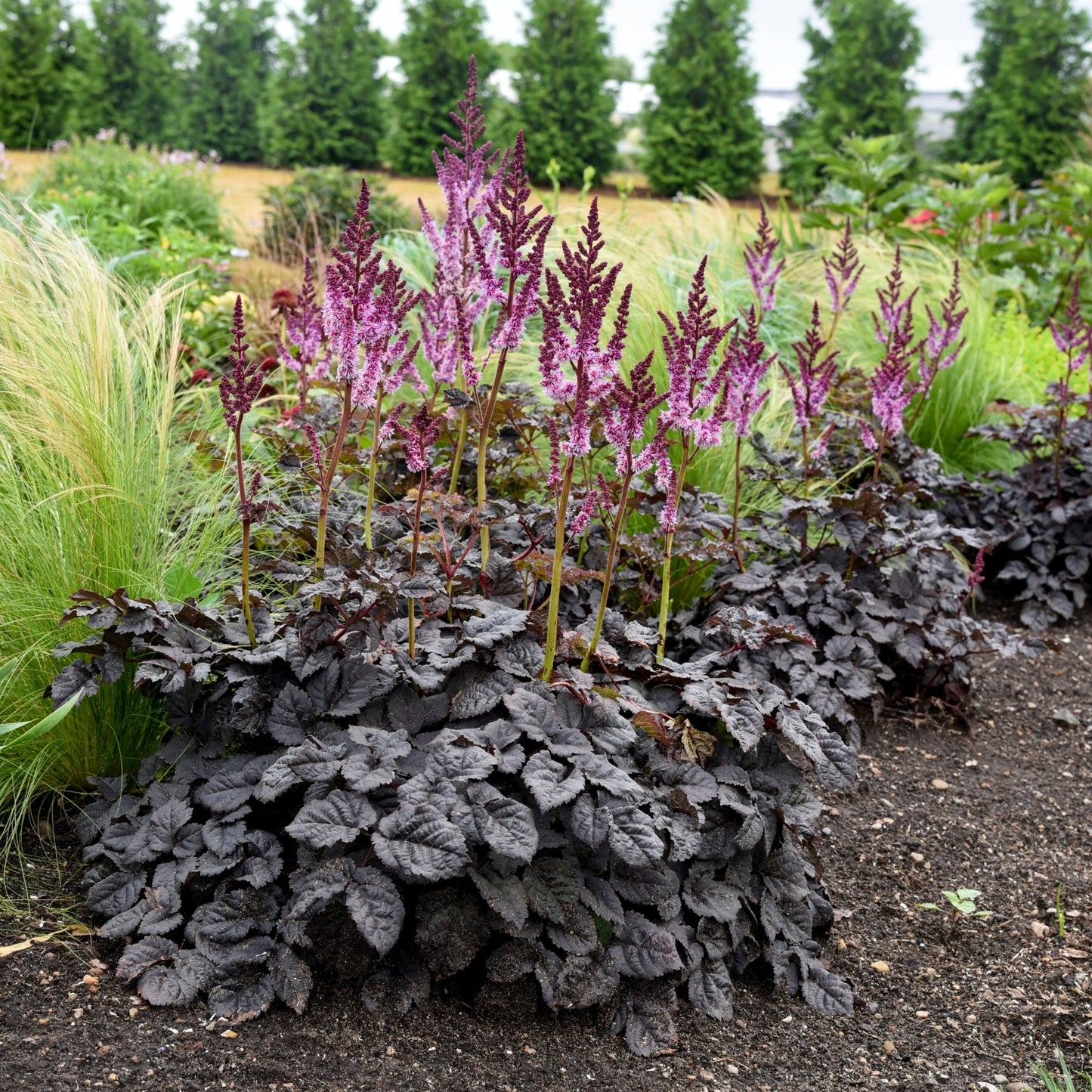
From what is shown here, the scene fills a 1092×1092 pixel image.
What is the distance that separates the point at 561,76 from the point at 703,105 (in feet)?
6.69


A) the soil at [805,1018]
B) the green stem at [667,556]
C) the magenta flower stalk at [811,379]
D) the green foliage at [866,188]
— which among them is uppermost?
the green foliage at [866,188]

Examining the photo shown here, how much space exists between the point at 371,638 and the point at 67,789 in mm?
866

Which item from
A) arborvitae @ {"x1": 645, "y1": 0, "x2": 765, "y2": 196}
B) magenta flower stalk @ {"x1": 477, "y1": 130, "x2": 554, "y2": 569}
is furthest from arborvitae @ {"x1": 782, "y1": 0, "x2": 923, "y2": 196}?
magenta flower stalk @ {"x1": 477, "y1": 130, "x2": 554, "y2": 569}

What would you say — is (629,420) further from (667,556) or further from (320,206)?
(320,206)

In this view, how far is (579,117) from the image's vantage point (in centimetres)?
1538

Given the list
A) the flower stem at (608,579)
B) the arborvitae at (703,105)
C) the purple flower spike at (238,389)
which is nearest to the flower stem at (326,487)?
the purple flower spike at (238,389)

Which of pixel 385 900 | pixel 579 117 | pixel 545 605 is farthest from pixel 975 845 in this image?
pixel 579 117

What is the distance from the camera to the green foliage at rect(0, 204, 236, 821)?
93.1 inches

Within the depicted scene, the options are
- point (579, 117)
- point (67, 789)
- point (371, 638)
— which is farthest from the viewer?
point (579, 117)

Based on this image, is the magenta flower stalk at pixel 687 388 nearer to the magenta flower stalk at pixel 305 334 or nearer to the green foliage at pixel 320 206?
the magenta flower stalk at pixel 305 334

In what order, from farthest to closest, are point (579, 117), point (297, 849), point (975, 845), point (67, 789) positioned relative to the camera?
point (579, 117) < point (975, 845) < point (67, 789) < point (297, 849)

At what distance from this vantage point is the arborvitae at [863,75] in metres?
13.7

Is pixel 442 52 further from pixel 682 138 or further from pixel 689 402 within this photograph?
pixel 689 402

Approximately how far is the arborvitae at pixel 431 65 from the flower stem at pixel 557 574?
1448 centimetres
